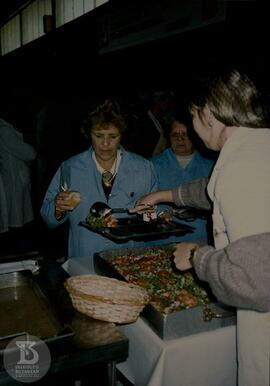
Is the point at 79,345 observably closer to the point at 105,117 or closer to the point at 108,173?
the point at 108,173

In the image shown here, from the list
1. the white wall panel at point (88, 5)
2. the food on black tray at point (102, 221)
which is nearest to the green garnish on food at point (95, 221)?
the food on black tray at point (102, 221)

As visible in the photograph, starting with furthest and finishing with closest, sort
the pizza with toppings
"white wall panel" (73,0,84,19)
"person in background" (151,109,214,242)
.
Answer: "white wall panel" (73,0,84,19) → "person in background" (151,109,214,242) → the pizza with toppings

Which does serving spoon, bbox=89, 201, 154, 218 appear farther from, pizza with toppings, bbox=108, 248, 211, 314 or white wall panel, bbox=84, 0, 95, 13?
white wall panel, bbox=84, 0, 95, 13

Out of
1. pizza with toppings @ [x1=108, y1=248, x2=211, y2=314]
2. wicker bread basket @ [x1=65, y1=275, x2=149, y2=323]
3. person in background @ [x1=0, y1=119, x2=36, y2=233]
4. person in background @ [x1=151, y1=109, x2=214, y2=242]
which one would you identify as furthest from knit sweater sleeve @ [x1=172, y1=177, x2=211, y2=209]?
person in background @ [x1=0, y1=119, x2=36, y2=233]

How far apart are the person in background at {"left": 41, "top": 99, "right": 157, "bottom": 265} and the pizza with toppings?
39 centimetres

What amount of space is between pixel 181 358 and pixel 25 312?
2.48ft

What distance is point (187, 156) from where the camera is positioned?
3525 mm

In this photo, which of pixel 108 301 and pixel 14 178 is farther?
pixel 14 178

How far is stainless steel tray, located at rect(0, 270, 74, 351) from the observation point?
152 centimetres

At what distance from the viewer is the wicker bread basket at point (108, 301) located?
161cm

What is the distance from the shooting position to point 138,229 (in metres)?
2.54

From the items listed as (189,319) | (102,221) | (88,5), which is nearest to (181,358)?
(189,319)

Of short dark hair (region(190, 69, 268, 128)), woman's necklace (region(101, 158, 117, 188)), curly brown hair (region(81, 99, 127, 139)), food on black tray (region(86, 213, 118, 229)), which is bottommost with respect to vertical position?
food on black tray (region(86, 213, 118, 229))

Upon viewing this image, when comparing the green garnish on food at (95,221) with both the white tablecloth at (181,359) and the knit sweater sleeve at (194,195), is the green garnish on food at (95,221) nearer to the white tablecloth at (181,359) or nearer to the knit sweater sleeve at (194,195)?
the knit sweater sleeve at (194,195)
